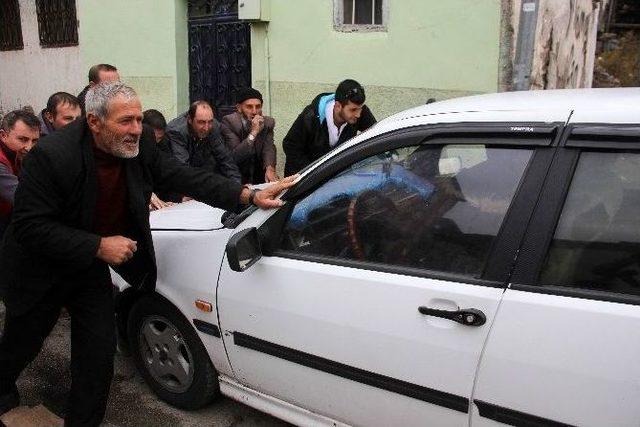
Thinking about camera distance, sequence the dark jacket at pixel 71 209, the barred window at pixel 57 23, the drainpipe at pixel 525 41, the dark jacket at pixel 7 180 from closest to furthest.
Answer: the dark jacket at pixel 71 209, the dark jacket at pixel 7 180, the drainpipe at pixel 525 41, the barred window at pixel 57 23

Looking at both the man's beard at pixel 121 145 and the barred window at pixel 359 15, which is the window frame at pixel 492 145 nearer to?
the man's beard at pixel 121 145

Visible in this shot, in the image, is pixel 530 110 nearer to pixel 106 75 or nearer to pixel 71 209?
pixel 71 209

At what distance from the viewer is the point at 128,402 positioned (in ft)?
9.91

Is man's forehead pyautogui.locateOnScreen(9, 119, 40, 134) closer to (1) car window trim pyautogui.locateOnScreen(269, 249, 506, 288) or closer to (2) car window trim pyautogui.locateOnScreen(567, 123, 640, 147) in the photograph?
(1) car window trim pyautogui.locateOnScreen(269, 249, 506, 288)

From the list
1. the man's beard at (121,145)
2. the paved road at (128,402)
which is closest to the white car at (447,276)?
the paved road at (128,402)

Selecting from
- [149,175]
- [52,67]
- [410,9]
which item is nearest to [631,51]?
[410,9]

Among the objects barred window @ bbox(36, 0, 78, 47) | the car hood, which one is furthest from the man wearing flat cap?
barred window @ bbox(36, 0, 78, 47)

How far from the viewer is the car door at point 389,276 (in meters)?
1.85

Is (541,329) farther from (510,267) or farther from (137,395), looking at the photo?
(137,395)

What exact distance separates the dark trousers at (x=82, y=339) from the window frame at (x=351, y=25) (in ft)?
14.5

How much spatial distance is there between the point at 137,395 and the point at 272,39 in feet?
15.7

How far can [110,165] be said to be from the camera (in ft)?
7.97

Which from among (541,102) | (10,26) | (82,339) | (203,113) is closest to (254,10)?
(203,113)

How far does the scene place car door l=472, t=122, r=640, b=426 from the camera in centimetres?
161
